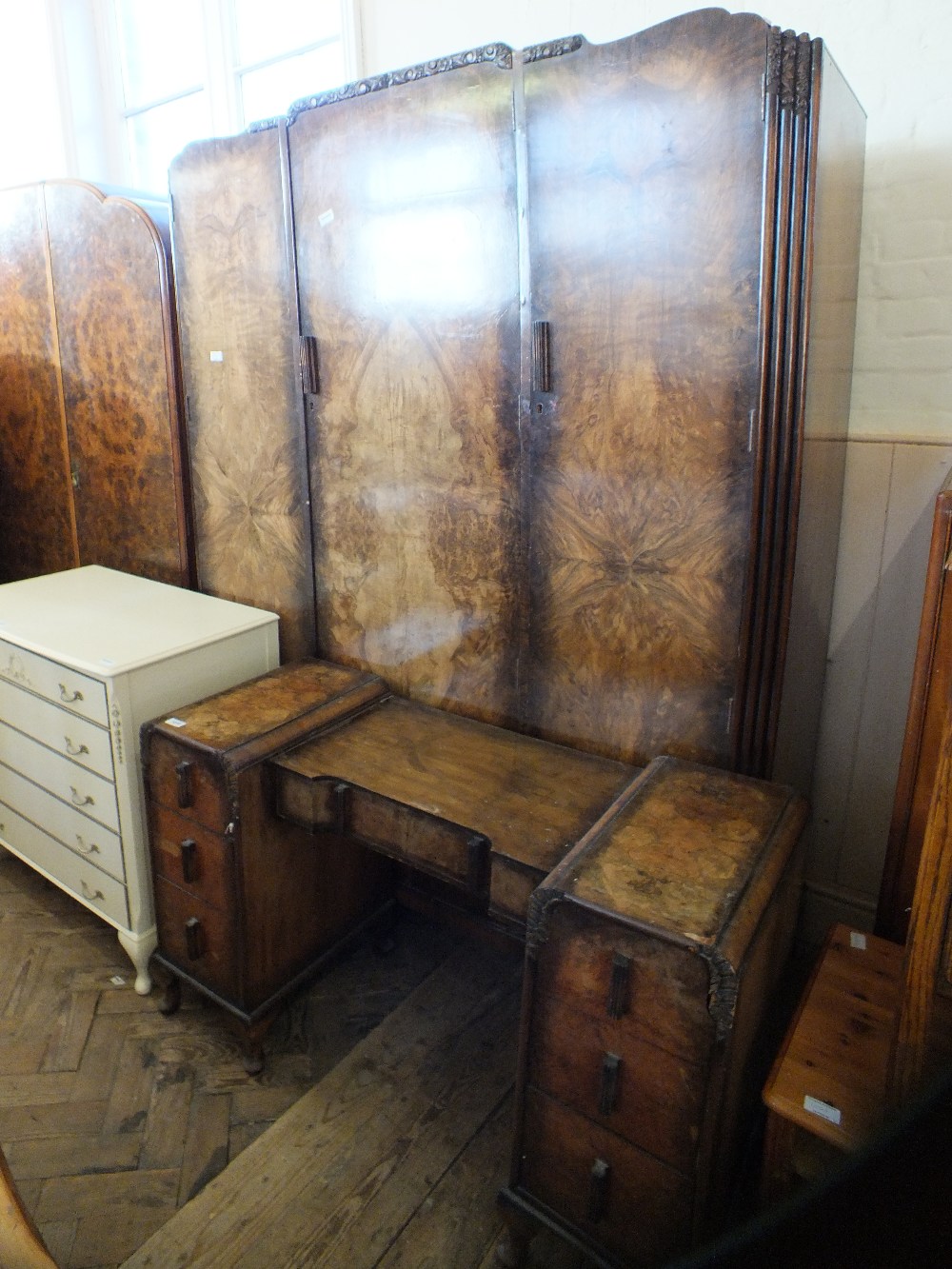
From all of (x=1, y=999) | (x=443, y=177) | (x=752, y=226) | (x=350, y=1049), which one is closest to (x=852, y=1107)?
(x=350, y=1049)


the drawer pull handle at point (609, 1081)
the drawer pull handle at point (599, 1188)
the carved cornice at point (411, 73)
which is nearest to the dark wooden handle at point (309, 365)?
the carved cornice at point (411, 73)

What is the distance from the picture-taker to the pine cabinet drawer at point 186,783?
5.54 feet

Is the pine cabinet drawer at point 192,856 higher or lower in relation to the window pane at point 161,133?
lower

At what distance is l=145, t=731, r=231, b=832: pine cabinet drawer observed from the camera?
169 cm

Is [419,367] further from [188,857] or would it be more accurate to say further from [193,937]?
[193,937]

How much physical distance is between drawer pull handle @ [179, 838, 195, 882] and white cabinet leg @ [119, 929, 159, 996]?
0.29 m

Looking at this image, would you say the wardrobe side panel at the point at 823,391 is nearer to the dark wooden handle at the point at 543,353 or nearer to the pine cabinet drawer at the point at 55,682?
the dark wooden handle at the point at 543,353

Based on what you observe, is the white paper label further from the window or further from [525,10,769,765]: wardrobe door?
the window

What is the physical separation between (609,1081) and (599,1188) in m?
0.20

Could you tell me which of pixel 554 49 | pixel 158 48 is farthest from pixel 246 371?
pixel 158 48

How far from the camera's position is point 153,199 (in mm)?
2525

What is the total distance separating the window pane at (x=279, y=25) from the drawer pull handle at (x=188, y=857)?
7.74ft

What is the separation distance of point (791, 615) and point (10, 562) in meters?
2.74

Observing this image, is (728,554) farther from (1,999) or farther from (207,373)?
(1,999)
